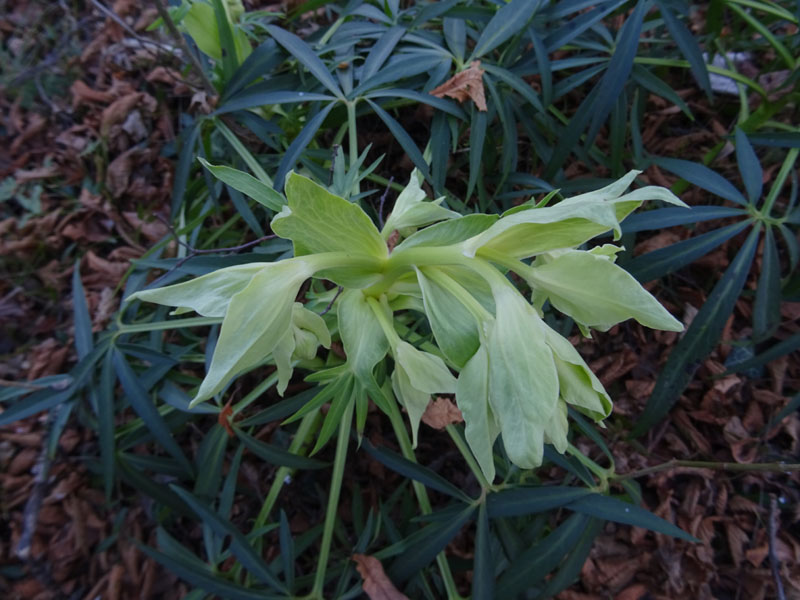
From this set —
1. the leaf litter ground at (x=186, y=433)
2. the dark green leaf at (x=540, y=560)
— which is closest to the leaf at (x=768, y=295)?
the leaf litter ground at (x=186, y=433)

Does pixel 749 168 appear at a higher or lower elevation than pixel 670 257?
higher

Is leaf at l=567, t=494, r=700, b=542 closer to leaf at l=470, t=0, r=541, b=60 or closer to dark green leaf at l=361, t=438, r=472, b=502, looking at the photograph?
dark green leaf at l=361, t=438, r=472, b=502

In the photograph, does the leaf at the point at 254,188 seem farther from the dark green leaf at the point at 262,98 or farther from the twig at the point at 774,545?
the twig at the point at 774,545

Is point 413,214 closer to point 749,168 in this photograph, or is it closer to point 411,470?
point 411,470

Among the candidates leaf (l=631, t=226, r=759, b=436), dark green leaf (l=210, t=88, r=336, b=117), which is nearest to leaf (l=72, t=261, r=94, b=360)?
dark green leaf (l=210, t=88, r=336, b=117)

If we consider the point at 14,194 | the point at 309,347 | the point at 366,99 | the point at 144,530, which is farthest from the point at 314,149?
the point at 14,194

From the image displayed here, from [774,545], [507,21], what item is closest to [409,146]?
[507,21]

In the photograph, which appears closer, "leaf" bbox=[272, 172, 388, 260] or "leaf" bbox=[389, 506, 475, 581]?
"leaf" bbox=[272, 172, 388, 260]
